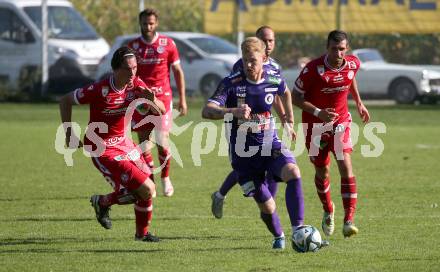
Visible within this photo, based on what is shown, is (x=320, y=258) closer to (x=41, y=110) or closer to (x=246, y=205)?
(x=246, y=205)

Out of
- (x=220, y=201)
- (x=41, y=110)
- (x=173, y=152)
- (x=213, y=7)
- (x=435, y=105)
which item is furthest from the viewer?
(x=213, y=7)

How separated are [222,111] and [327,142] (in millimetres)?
1891

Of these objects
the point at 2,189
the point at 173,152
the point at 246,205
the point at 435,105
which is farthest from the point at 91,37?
the point at 246,205

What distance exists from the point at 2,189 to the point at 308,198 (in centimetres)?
391

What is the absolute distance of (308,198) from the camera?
12.9 meters

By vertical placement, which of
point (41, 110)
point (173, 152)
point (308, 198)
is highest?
point (308, 198)

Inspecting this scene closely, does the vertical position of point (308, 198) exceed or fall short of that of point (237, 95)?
it falls short

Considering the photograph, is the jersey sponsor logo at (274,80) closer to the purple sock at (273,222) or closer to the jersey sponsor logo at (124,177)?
the purple sock at (273,222)

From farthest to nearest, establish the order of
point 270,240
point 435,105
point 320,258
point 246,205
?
point 435,105, point 246,205, point 270,240, point 320,258

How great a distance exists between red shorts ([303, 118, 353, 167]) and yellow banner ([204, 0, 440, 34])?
22824 millimetres

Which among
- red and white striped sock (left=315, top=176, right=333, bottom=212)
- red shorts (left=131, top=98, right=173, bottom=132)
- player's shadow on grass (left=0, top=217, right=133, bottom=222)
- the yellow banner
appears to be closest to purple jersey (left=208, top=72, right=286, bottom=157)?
red and white striped sock (left=315, top=176, right=333, bottom=212)

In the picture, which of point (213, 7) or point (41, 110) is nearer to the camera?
point (41, 110)

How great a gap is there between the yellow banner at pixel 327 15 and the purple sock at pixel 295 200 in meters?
24.3

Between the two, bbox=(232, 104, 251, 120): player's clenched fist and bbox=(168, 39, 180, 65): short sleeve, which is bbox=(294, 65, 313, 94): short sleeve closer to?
bbox=(232, 104, 251, 120): player's clenched fist
